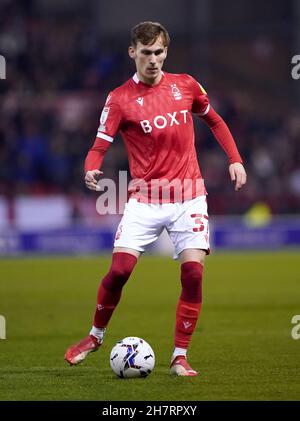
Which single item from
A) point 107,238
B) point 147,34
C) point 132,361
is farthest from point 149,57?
point 107,238

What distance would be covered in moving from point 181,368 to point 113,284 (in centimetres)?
77

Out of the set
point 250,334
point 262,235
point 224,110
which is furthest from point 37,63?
point 250,334

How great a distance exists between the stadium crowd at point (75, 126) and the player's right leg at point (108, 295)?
15227 millimetres

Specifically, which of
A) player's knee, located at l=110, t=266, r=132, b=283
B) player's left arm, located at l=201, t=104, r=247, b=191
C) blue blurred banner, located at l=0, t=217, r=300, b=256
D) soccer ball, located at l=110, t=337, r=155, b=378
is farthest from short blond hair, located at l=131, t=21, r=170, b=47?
blue blurred banner, located at l=0, t=217, r=300, b=256

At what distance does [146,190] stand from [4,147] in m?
16.8

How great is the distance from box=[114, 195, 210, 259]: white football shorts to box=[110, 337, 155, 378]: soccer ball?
28.3 inches

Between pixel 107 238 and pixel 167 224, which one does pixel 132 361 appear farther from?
pixel 107 238

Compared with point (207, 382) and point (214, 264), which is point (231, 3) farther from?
point (207, 382)

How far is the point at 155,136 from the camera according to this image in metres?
7.49

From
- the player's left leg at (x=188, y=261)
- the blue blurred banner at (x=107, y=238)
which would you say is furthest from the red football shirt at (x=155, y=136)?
the blue blurred banner at (x=107, y=238)

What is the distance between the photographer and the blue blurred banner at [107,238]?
73.3 ft

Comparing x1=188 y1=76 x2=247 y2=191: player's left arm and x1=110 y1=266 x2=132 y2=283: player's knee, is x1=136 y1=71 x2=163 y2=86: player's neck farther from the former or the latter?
x1=110 y1=266 x2=132 y2=283: player's knee

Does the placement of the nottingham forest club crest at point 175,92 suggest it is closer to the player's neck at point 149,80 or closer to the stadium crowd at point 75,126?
the player's neck at point 149,80
